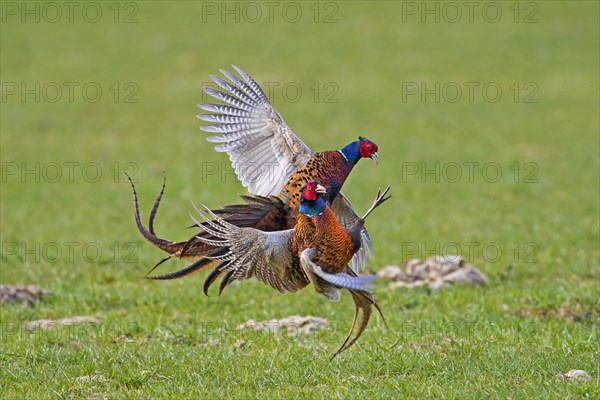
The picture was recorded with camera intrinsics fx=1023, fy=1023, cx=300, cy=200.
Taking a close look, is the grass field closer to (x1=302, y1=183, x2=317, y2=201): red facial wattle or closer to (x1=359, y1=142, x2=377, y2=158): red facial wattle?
(x1=302, y1=183, x2=317, y2=201): red facial wattle

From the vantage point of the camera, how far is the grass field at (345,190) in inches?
253

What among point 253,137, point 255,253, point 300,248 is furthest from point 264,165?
point 300,248

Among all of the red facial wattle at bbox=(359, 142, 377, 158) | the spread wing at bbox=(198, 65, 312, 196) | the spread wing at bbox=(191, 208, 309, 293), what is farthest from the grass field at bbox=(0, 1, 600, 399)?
the red facial wattle at bbox=(359, 142, 377, 158)

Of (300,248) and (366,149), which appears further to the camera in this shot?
(366,149)

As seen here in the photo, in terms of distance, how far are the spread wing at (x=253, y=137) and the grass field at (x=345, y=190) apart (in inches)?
46.6

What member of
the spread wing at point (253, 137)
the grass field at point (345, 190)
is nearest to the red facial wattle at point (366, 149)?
the spread wing at point (253, 137)

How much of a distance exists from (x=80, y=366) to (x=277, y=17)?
21731 millimetres

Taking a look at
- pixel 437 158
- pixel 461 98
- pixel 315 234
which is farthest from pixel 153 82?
pixel 315 234

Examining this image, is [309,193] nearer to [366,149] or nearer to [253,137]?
[366,149]

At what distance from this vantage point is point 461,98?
21.6 m

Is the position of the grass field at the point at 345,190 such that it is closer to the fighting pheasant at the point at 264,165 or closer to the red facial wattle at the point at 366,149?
the fighting pheasant at the point at 264,165

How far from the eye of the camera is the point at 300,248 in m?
6.14

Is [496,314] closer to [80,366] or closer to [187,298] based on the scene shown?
[187,298]

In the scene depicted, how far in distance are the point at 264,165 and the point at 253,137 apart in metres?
0.25
